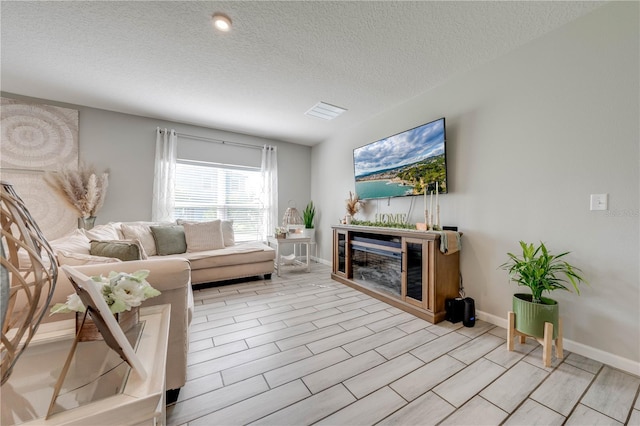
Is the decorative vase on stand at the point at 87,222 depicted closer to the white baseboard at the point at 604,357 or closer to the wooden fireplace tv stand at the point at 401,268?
the wooden fireplace tv stand at the point at 401,268

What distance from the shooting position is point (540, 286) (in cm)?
169

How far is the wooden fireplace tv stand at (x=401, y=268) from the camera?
2.24 meters

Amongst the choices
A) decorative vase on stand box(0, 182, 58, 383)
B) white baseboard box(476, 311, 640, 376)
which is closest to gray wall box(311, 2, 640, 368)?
white baseboard box(476, 311, 640, 376)

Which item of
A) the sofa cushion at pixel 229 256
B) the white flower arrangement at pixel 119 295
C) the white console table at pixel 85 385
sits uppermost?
the white flower arrangement at pixel 119 295

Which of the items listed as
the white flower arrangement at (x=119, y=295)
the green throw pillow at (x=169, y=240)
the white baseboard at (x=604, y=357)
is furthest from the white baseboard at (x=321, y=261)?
the white flower arrangement at (x=119, y=295)

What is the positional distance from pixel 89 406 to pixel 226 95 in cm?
306

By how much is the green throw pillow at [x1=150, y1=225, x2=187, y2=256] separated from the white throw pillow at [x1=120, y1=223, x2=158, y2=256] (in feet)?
0.16

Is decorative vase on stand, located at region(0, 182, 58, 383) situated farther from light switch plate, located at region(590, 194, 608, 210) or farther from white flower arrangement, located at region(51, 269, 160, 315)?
light switch plate, located at region(590, 194, 608, 210)

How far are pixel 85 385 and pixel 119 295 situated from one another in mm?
235

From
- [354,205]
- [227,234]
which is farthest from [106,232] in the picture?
[354,205]

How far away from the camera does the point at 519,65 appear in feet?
6.68

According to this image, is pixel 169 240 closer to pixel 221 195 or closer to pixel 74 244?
pixel 221 195

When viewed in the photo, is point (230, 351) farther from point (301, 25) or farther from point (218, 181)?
point (218, 181)

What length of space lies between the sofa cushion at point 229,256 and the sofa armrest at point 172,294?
1.90 meters
